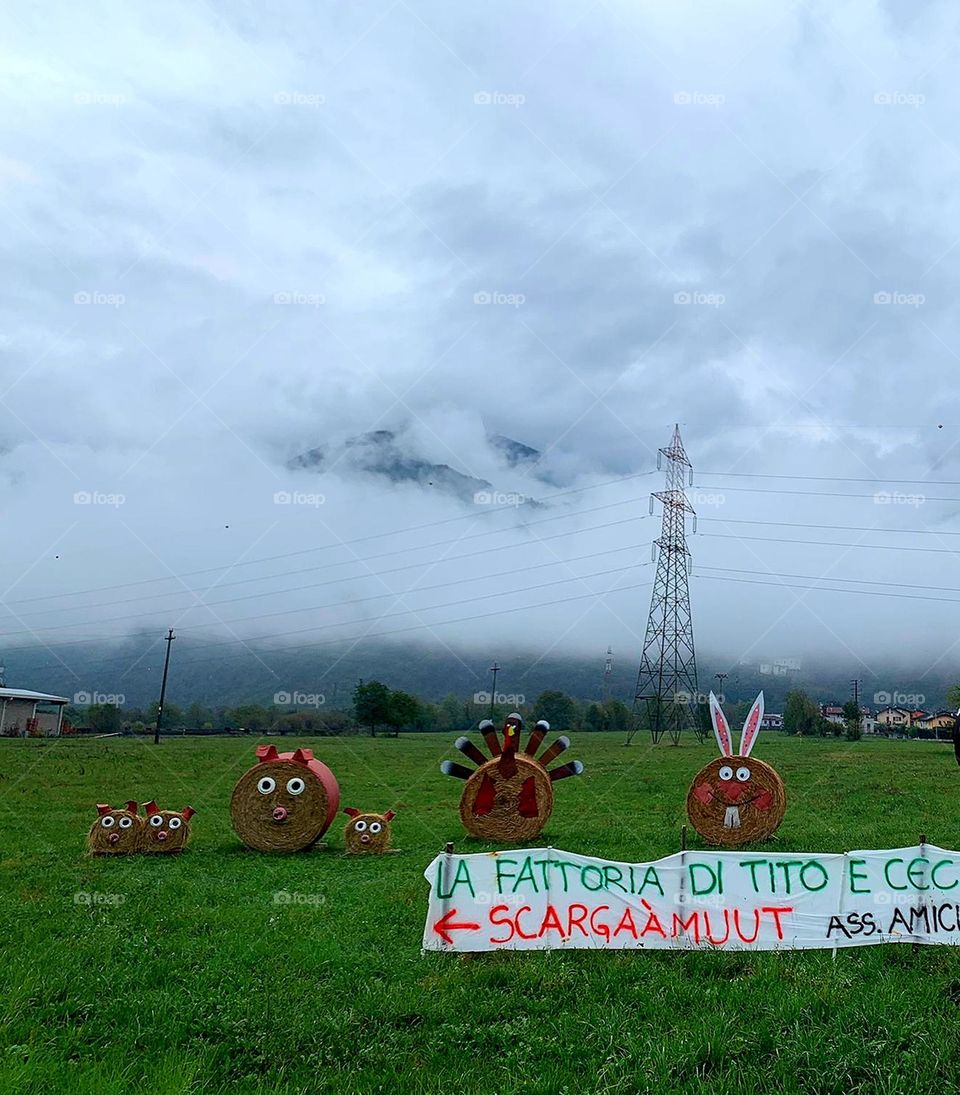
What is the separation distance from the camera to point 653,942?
848 centimetres

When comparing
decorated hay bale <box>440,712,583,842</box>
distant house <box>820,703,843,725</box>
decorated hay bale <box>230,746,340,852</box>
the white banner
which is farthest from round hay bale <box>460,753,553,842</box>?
distant house <box>820,703,843,725</box>

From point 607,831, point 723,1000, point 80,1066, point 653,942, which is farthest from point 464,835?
point 80,1066

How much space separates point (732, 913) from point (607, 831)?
7689mm

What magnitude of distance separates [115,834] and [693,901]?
33.0 feet

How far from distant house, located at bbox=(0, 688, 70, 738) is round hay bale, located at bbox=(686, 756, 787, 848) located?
4483 cm

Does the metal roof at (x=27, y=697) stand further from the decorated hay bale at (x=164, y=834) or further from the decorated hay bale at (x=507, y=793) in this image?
the decorated hay bale at (x=507, y=793)


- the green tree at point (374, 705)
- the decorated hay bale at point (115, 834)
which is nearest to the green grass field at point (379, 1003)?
the decorated hay bale at point (115, 834)

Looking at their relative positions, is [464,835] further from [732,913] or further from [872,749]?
[872,749]

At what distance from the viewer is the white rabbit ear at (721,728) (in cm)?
1488

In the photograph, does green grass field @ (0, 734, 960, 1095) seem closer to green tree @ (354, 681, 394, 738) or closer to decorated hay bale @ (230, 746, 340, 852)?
decorated hay bale @ (230, 746, 340, 852)

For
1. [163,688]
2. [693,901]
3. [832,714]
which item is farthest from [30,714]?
[832,714]

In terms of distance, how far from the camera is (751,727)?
599 inches

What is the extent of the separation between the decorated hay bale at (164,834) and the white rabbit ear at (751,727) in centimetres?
1001

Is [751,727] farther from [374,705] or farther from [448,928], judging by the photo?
[374,705]
